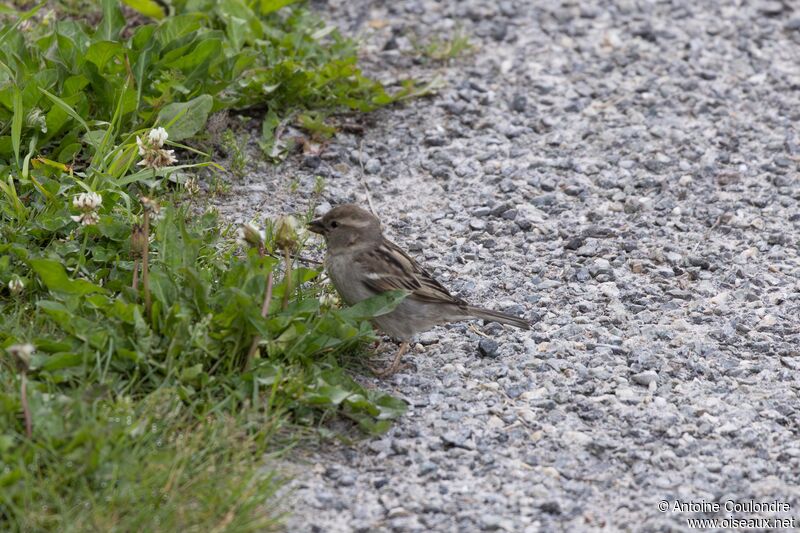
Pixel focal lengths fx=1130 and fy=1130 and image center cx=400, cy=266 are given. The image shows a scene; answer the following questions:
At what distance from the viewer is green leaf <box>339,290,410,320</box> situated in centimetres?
539

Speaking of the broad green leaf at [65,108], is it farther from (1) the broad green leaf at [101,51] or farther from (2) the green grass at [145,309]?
(1) the broad green leaf at [101,51]

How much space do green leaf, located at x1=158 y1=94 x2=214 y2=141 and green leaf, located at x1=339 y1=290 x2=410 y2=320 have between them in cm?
186

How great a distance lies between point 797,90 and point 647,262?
112 inches

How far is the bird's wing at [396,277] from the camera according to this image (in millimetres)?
5711

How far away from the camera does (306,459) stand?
4.82m

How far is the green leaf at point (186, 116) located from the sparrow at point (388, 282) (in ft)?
4.12

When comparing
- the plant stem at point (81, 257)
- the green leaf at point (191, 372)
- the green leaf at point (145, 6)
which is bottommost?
the green leaf at point (191, 372)

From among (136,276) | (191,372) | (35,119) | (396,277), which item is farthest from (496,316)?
(35,119)

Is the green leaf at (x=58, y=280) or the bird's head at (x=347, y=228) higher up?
the green leaf at (x=58, y=280)

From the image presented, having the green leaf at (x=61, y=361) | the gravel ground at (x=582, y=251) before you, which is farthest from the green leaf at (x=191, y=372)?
the gravel ground at (x=582, y=251)

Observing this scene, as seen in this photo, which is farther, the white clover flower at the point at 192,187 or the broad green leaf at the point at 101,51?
the broad green leaf at the point at 101,51

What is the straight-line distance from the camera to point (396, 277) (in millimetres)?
5789

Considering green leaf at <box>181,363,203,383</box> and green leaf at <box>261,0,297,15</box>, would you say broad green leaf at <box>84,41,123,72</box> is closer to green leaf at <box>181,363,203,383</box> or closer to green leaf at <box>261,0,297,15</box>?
green leaf at <box>261,0,297,15</box>

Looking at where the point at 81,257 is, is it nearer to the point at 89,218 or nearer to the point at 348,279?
the point at 89,218
